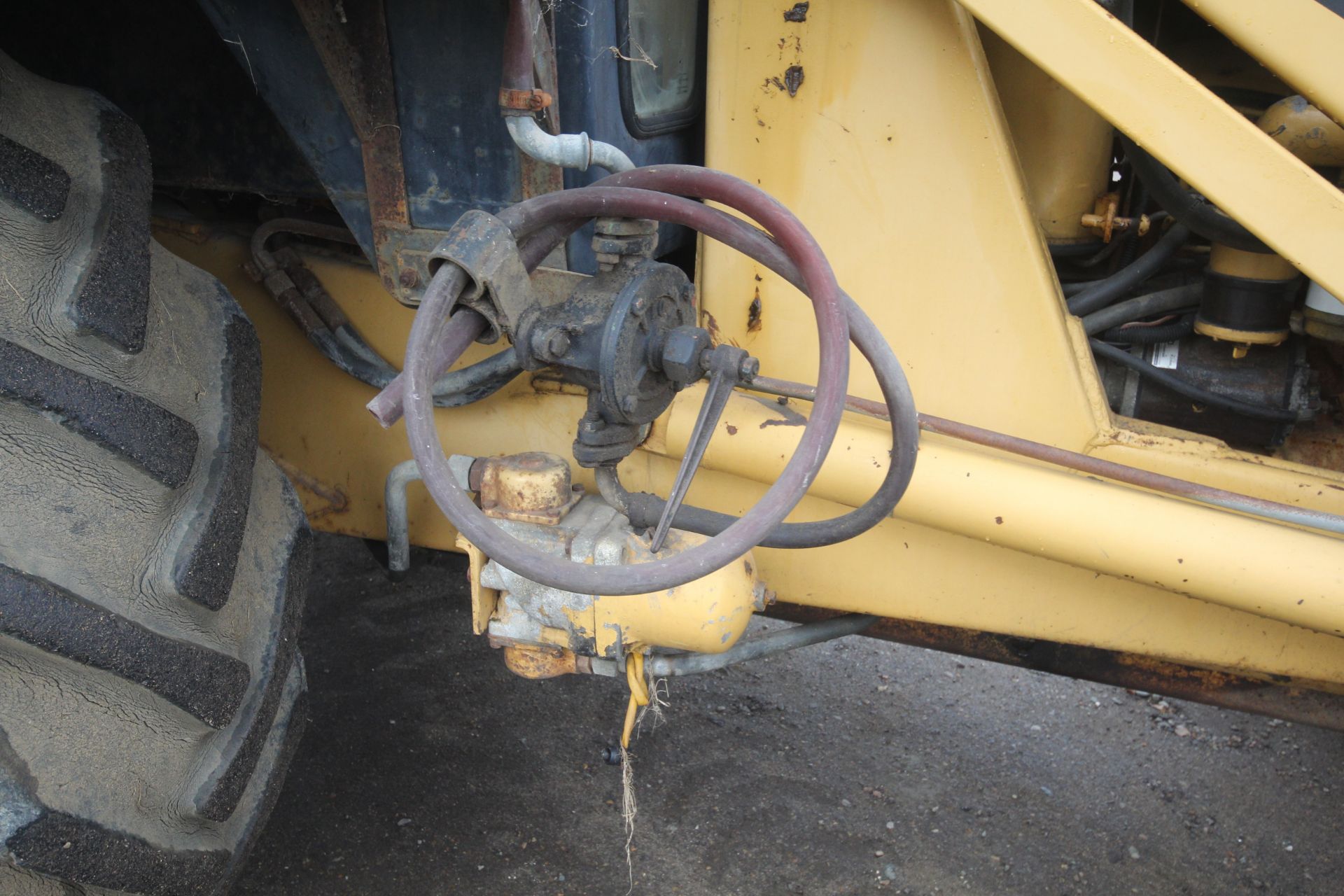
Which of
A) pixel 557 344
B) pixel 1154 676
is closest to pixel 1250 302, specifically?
pixel 1154 676

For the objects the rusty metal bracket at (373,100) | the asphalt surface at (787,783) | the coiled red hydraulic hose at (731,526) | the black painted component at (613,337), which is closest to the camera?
the coiled red hydraulic hose at (731,526)

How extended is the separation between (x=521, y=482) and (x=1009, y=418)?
52 cm

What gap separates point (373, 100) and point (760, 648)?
76 centimetres

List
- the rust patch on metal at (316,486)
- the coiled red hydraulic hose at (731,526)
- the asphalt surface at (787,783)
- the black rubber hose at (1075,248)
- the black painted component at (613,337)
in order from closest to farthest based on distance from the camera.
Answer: the coiled red hydraulic hose at (731,526), the black painted component at (613,337), the black rubber hose at (1075,248), the rust patch on metal at (316,486), the asphalt surface at (787,783)

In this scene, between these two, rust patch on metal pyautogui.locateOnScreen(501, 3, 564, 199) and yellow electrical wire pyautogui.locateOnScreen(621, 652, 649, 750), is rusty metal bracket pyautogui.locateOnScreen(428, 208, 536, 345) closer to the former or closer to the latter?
rust patch on metal pyautogui.locateOnScreen(501, 3, 564, 199)

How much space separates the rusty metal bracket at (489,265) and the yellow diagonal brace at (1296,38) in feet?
2.00

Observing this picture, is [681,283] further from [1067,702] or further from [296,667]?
[1067,702]

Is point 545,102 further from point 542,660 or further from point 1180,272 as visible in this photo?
point 1180,272

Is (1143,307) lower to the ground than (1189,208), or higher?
lower

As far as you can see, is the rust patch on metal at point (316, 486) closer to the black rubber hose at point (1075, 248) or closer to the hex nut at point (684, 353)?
the hex nut at point (684, 353)

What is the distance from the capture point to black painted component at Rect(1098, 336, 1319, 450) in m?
1.13

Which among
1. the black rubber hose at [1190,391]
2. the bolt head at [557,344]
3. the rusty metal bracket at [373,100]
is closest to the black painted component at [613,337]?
the bolt head at [557,344]

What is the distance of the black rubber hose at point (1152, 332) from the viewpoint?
1185 millimetres

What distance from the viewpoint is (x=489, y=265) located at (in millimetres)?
779
